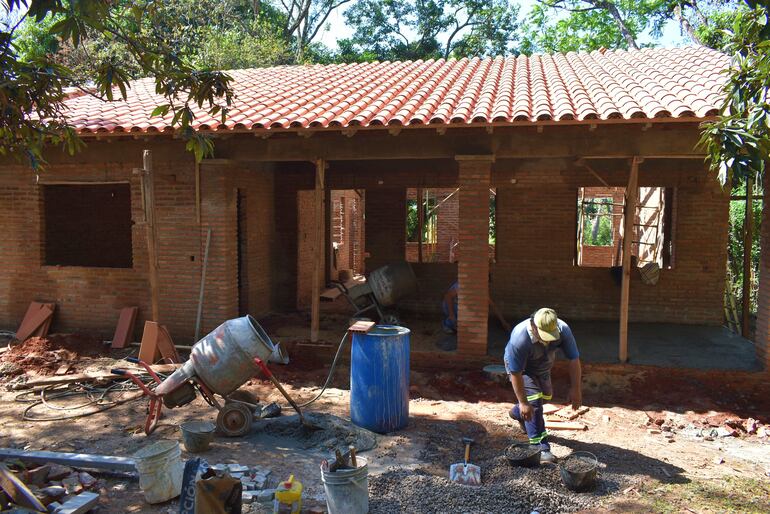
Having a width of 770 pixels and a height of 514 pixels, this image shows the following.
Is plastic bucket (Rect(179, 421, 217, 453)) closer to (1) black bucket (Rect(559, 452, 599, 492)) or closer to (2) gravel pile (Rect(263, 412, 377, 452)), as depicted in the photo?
(2) gravel pile (Rect(263, 412, 377, 452))

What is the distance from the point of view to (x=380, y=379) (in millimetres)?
6277

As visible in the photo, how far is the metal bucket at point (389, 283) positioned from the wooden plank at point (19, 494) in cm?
651

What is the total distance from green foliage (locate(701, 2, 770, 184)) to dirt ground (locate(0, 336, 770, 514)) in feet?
8.89

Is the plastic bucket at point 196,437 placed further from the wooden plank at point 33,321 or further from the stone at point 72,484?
the wooden plank at point 33,321

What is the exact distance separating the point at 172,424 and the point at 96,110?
6.06 metres

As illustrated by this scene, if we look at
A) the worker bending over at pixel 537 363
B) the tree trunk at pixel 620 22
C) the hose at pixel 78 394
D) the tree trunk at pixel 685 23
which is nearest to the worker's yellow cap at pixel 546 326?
the worker bending over at pixel 537 363

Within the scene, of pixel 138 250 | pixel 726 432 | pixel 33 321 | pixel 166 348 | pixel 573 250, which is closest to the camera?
pixel 726 432

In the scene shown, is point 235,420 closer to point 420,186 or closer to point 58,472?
point 58,472

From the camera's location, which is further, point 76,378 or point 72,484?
point 76,378

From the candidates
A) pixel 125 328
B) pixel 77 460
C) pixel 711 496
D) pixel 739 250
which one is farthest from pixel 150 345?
Answer: pixel 739 250

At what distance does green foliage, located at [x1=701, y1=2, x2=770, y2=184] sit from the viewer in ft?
13.9

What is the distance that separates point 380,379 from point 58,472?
2.98 metres

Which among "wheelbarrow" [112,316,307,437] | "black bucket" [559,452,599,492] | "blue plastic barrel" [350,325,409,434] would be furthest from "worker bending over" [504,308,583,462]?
"wheelbarrow" [112,316,307,437]

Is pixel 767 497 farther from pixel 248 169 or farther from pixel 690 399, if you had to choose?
pixel 248 169
